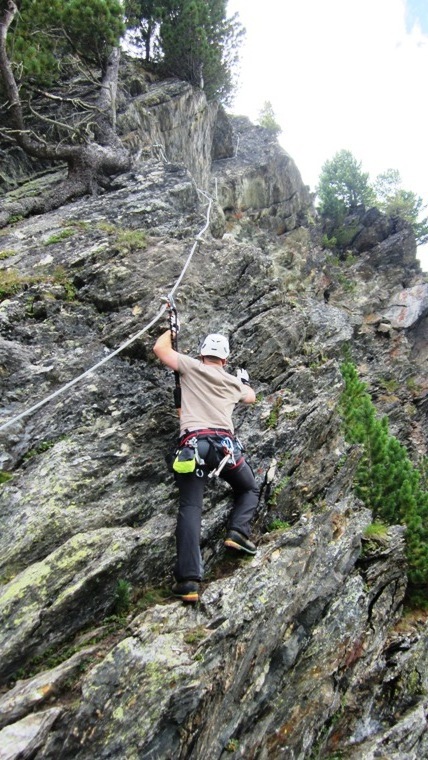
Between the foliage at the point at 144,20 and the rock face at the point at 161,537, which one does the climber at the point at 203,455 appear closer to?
the rock face at the point at 161,537

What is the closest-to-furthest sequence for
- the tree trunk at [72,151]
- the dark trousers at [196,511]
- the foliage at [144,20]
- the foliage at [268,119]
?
the dark trousers at [196,511] < the tree trunk at [72,151] < the foliage at [144,20] < the foliage at [268,119]

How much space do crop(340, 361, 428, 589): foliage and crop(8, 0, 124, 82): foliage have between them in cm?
1213

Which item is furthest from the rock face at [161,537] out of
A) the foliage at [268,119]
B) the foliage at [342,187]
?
the foliage at [342,187]

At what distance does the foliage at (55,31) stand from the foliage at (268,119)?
16.0 meters

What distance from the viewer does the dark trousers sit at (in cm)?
536

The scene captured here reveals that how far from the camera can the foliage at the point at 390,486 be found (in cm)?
1073

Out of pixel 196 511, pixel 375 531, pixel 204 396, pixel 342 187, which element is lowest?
pixel 375 531

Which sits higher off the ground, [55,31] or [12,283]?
[55,31]

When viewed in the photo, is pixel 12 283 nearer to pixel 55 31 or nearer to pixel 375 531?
pixel 375 531

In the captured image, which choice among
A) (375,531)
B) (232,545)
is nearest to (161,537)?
(232,545)

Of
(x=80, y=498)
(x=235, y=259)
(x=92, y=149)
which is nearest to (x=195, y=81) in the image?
(x=92, y=149)

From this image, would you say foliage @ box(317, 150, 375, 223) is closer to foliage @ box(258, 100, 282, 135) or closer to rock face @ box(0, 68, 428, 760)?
foliage @ box(258, 100, 282, 135)

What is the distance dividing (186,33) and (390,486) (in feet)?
58.4

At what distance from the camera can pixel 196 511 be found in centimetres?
555
